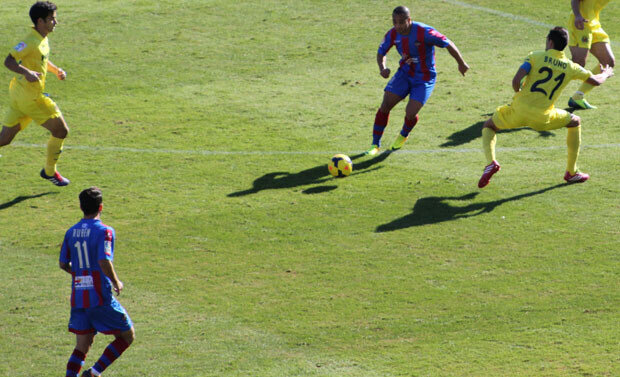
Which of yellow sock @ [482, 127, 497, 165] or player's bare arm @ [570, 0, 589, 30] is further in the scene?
player's bare arm @ [570, 0, 589, 30]

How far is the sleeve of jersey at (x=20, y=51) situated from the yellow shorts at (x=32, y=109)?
23.5 inches

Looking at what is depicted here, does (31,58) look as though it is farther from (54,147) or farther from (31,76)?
(54,147)

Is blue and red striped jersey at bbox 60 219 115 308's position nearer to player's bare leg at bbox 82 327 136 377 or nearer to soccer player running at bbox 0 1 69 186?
player's bare leg at bbox 82 327 136 377

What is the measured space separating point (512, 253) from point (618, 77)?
8457 mm

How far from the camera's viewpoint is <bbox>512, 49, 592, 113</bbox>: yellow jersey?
1152cm

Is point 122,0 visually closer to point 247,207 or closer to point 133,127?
point 133,127

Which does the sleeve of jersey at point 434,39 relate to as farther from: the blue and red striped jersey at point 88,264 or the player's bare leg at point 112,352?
the player's bare leg at point 112,352

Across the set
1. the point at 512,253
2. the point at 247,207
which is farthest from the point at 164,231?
the point at 512,253

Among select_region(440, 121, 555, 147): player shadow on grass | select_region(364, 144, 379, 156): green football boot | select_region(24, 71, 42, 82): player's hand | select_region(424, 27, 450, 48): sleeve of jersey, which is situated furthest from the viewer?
select_region(440, 121, 555, 147): player shadow on grass

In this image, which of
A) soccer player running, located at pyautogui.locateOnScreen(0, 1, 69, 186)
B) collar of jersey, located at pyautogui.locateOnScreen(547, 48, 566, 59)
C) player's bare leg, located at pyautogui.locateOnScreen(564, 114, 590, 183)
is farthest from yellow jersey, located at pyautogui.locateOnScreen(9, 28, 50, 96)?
player's bare leg, located at pyautogui.locateOnScreen(564, 114, 590, 183)

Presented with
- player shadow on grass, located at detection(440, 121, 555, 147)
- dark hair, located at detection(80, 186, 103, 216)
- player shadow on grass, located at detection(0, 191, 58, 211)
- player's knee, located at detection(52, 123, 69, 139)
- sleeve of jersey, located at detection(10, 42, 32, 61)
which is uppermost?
sleeve of jersey, located at detection(10, 42, 32, 61)

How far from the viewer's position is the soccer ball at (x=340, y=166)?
12.9 meters

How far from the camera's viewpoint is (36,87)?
39.9ft

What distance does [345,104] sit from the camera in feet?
54.1
